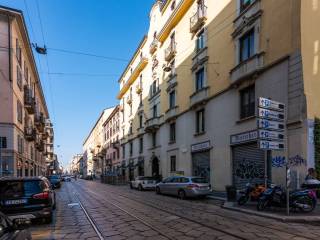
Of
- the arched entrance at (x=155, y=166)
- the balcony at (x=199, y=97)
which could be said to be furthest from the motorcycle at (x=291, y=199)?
the arched entrance at (x=155, y=166)

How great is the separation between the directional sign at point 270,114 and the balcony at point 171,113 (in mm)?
19508

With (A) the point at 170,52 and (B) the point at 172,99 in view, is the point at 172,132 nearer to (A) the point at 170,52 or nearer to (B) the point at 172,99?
(B) the point at 172,99

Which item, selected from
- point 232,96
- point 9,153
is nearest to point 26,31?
point 9,153

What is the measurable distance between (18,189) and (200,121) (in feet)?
64.4

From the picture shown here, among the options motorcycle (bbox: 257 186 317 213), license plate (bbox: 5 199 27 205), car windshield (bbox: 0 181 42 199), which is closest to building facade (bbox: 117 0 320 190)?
motorcycle (bbox: 257 186 317 213)

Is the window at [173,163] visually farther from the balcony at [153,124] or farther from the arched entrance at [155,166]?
the balcony at [153,124]

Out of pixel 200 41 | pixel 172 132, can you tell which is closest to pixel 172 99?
pixel 172 132

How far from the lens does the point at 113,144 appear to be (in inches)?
2608

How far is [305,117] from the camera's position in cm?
1579

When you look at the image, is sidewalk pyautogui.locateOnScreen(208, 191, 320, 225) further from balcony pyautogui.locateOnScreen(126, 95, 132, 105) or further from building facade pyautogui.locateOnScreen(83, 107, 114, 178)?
building facade pyautogui.locateOnScreen(83, 107, 114, 178)

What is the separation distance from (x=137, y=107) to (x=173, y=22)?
19076mm

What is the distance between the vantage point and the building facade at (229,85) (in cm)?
1648

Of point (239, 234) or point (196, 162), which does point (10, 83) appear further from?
point (239, 234)

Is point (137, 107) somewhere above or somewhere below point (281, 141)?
above
